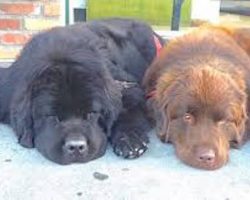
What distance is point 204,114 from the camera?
8.62ft

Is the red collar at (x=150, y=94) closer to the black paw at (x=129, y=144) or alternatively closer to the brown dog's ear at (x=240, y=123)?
the black paw at (x=129, y=144)

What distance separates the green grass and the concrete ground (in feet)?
7.93

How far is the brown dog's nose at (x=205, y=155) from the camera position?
2.55 meters

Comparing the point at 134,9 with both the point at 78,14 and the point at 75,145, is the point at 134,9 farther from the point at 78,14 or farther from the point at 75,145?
the point at 75,145

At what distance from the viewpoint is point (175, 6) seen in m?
5.02

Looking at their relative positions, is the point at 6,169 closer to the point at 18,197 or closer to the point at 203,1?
the point at 18,197

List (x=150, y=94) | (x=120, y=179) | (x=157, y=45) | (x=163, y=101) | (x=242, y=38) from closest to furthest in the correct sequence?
(x=120, y=179) < (x=163, y=101) < (x=150, y=94) < (x=242, y=38) < (x=157, y=45)

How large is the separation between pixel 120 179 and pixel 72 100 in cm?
43

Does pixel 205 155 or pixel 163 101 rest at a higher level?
pixel 163 101

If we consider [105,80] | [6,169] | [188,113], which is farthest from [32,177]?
[188,113]

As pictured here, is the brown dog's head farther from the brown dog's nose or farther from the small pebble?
the small pebble

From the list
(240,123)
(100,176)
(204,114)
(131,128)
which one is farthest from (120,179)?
(240,123)

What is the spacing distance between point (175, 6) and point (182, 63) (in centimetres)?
214

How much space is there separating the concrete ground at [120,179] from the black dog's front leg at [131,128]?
5cm
